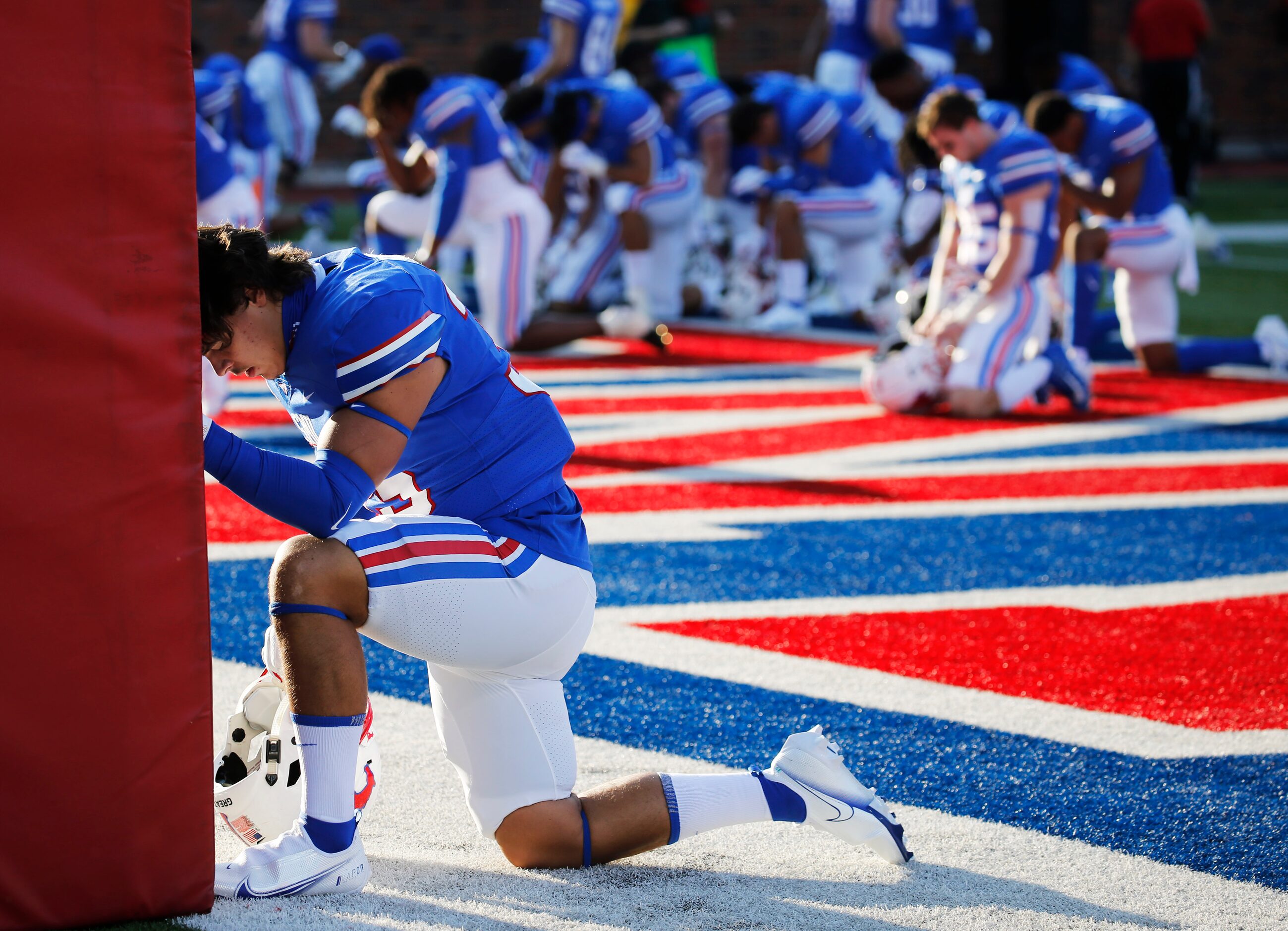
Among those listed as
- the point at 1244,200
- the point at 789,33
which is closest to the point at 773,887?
the point at 1244,200

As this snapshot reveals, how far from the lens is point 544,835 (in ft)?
8.44

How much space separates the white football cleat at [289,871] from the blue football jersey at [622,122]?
7.35 metres

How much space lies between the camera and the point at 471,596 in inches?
98.5

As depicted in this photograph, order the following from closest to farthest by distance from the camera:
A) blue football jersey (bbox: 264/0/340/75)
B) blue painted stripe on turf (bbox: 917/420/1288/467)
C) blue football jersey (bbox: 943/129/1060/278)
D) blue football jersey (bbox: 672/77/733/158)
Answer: blue painted stripe on turf (bbox: 917/420/1288/467) < blue football jersey (bbox: 943/129/1060/278) < blue football jersey (bbox: 672/77/733/158) < blue football jersey (bbox: 264/0/340/75)

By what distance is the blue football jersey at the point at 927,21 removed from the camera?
12.5 meters

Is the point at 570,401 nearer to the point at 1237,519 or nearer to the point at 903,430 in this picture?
the point at 903,430

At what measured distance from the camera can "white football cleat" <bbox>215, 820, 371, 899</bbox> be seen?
96.4 inches

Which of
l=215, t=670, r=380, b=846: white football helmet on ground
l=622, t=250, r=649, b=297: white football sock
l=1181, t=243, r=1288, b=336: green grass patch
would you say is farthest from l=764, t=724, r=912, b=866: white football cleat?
l=1181, t=243, r=1288, b=336: green grass patch

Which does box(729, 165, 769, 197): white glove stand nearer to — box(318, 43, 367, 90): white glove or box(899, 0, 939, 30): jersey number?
box(899, 0, 939, 30): jersey number

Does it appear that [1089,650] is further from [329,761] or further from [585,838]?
[329,761]

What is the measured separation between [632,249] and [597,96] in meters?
0.97

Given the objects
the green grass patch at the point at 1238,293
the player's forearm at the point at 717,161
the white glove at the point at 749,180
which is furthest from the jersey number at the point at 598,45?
the green grass patch at the point at 1238,293

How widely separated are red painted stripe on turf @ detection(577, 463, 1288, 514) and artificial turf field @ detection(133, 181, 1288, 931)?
20mm

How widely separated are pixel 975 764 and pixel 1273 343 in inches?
215
